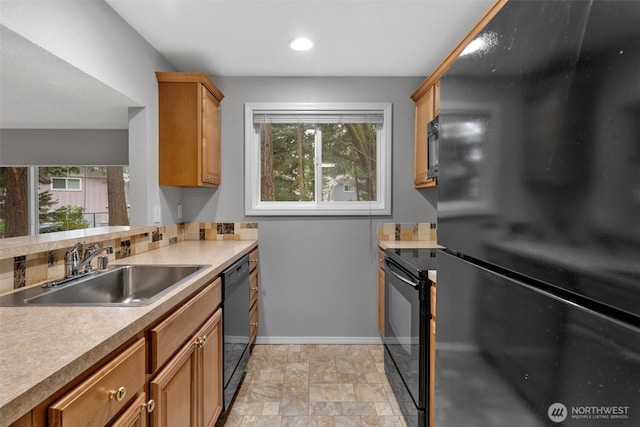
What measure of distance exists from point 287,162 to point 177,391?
7.02 feet

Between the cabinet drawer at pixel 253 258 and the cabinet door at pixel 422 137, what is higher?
the cabinet door at pixel 422 137

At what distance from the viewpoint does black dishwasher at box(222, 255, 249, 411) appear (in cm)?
180

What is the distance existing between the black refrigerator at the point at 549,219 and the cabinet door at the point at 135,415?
82 cm

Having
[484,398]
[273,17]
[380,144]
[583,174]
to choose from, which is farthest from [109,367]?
[380,144]

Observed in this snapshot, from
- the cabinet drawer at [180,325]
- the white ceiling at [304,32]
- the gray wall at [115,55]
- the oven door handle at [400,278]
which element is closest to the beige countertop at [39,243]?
the gray wall at [115,55]

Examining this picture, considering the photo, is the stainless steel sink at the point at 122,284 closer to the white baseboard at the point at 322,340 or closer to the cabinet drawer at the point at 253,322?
the cabinet drawer at the point at 253,322

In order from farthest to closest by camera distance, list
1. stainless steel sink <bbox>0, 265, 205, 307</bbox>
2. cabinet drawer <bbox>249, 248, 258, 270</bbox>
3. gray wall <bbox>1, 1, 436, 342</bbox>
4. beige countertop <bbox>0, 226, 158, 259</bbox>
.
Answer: gray wall <bbox>1, 1, 436, 342</bbox>, cabinet drawer <bbox>249, 248, 258, 270</bbox>, stainless steel sink <bbox>0, 265, 205, 307</bbox>, beige countertop <bbox>0, 226, 158, 259</bbox>

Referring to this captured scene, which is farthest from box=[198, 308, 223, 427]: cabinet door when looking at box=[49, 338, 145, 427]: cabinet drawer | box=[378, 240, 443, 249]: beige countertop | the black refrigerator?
box=[378, 240, 443, 249]: beige countertop

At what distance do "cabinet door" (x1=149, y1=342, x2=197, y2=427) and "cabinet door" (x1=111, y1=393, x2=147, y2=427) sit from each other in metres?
0.05

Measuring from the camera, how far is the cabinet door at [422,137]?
2.47 m

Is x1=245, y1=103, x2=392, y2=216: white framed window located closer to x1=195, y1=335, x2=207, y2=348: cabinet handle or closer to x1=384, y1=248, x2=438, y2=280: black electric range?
x1=384, y1=248, x2=438, y2=280: black electric range

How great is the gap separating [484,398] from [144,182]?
2290 millimetres

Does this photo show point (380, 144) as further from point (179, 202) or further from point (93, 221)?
point (93, 221)

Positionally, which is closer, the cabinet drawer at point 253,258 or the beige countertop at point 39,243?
the beige countertop at point 39,243
